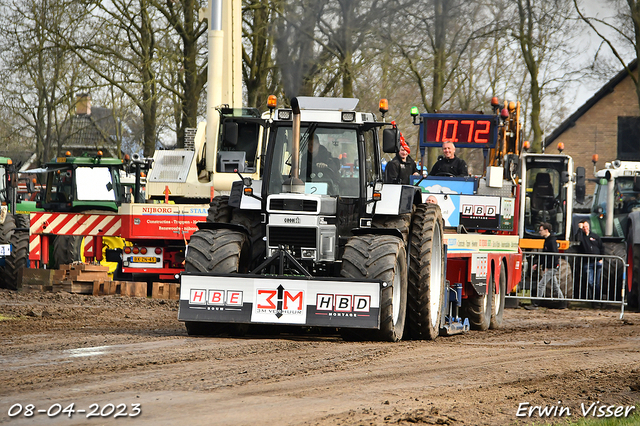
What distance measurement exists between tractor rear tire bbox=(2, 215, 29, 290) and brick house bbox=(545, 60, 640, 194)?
Answer: 3491cm

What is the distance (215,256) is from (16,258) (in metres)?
10.1

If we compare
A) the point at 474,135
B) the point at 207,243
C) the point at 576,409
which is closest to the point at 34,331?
the point at 207,243

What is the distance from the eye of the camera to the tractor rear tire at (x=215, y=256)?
31.0 feet

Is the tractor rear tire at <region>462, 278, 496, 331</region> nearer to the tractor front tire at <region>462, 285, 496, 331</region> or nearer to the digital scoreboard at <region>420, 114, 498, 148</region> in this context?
the tractor front tire at <region>462, 285, 496, 331</region>

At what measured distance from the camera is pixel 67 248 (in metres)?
18.5

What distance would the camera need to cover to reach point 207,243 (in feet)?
31.6

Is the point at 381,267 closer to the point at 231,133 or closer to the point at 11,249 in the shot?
the point at 231,133

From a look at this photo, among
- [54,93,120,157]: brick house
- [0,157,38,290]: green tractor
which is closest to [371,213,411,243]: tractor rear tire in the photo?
[0,157,38,290]: green tractor

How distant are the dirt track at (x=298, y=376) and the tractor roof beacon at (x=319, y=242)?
33 cm

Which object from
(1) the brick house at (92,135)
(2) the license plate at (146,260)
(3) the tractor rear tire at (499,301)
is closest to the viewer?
(3) the tractor rear tire at (499,301)

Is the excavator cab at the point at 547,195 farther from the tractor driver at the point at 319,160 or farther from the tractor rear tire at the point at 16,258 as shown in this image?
the tractor driver at the point at 319,160

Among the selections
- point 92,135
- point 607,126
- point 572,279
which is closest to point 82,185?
point 572,279

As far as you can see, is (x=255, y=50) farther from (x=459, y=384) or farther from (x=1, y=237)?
(x=459, y=384)

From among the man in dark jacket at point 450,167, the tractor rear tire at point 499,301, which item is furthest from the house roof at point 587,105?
the tractor rear tire at point 499,301
